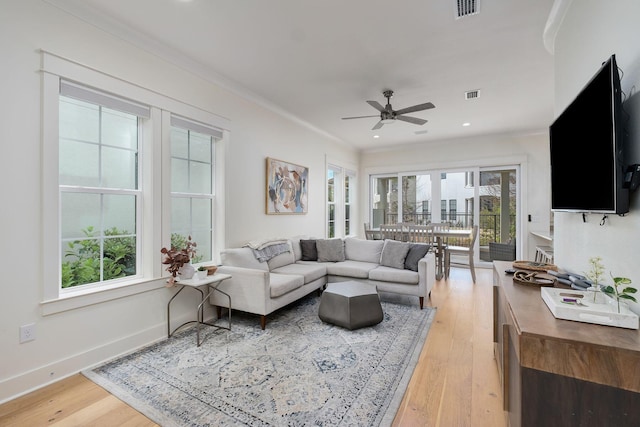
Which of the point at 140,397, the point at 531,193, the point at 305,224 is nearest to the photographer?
the point at 140,397

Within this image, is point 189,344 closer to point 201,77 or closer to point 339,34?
point 201,77

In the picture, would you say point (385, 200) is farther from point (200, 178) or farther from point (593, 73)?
point (593, 73)

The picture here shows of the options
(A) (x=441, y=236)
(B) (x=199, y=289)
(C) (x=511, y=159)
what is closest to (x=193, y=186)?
(B) (x=199, y=289)

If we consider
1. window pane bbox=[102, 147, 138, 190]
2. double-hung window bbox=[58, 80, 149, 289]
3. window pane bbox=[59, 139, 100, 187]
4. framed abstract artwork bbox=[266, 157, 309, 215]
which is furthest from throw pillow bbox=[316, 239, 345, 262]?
window pane bbox=[59, 139, 100, 187]

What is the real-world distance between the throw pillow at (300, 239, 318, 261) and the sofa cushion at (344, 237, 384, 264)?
53cm

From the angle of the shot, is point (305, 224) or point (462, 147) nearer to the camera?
point (305, 224)

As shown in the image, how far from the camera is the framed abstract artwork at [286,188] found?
4.30 m

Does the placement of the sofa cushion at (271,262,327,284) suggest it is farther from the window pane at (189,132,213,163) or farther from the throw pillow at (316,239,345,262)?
the window pane at (189,132,213,163)

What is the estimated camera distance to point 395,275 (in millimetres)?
3680

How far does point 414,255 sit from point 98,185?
353 centimetres

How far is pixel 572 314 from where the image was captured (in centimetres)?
118

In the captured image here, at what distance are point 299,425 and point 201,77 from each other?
11.0ft

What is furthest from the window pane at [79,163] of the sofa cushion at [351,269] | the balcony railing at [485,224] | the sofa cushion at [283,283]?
the balcony railing at [485,224]

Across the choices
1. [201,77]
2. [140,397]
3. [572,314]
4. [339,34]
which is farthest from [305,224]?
[572,314]
